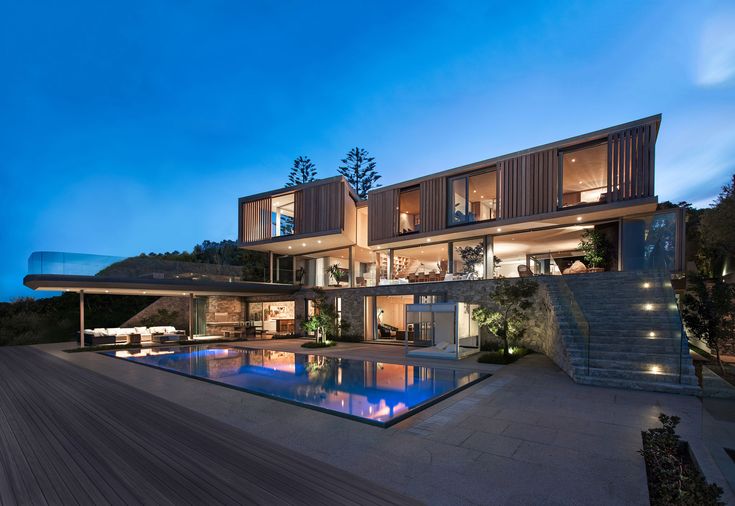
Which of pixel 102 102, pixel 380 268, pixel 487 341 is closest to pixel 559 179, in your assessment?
pixel 487 341

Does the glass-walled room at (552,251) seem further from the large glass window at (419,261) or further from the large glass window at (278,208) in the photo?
the large glass window at (278,208)

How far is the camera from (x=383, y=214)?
16984mm

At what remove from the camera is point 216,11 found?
177 feet

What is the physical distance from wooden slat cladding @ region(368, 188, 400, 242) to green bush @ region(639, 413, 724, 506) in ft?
43.1

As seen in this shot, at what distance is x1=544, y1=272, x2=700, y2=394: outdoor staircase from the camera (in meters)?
6.81

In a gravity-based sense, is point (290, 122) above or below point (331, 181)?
above

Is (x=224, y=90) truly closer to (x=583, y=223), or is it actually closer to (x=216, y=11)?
(x=216, y=11)

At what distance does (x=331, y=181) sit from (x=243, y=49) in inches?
2351

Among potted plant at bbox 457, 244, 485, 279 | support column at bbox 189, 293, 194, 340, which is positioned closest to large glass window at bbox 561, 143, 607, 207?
potted plant at bbox 457, 244, 485, 279

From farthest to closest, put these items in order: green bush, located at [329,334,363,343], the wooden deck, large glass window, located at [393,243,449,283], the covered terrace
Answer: green bush, located at [329,334,363,343] < large glass window, located at [393,243,449,283] < the covered terrace < the wooden deck

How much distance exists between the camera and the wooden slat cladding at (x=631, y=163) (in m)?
11.2

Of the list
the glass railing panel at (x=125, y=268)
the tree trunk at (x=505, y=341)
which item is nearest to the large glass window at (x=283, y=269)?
the glass railing panel at (x=125, y=268)

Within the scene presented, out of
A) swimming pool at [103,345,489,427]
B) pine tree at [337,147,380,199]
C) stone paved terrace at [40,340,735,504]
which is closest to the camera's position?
stone paved terrace at [40,340,735,504]

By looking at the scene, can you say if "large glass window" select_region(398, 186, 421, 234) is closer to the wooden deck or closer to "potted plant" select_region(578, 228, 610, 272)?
"potted plant" select_region(578, 228, 610, 272)
